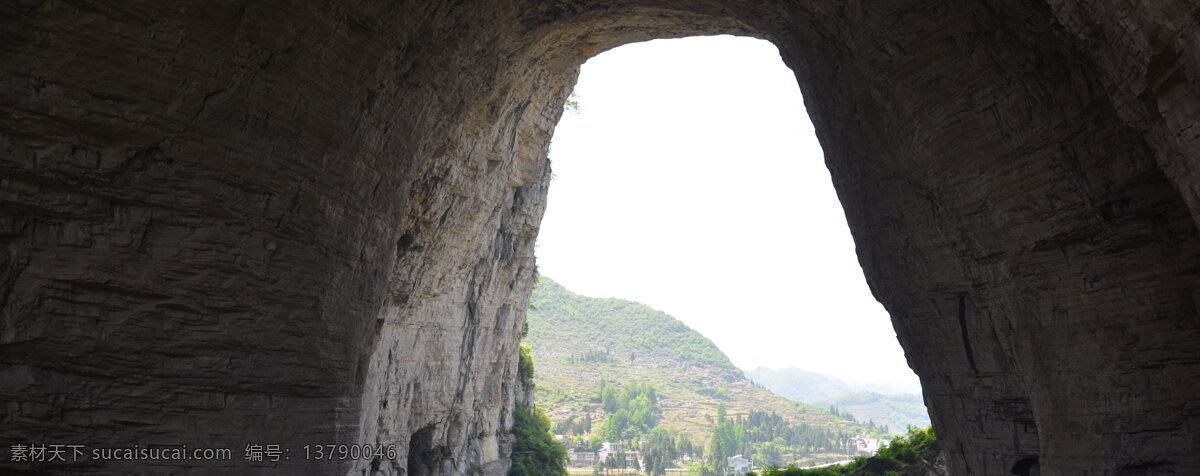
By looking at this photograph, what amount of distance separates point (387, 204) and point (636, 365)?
5383 inches

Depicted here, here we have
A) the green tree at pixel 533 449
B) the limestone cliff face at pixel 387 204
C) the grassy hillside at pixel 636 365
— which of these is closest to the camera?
the limestone cliff face at pixel 387 204

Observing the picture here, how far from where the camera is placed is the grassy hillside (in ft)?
395

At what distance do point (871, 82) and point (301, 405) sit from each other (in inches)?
Result: 273

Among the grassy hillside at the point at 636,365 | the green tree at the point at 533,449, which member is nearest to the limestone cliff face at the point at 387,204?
the green tree at the point at 533,449

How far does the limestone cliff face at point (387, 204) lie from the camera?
5855 millimetres

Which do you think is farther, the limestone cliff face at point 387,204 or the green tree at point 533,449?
the green tree at point 533,449

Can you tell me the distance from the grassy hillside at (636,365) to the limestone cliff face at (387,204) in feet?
334

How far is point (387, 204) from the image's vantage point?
8.70 m

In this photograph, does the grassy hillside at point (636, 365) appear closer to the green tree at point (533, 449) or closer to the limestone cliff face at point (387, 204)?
the green tree at point (533, 449)

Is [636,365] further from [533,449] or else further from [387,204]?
[387,204]

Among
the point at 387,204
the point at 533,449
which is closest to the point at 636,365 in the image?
the point at 533,449

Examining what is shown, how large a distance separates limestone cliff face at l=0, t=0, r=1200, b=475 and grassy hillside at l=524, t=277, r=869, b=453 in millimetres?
101658

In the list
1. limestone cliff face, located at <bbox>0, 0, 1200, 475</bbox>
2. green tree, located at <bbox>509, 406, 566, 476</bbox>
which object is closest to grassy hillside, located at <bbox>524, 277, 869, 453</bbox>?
green tree, located at <bbox>509, 406, 566, 476</bbox>

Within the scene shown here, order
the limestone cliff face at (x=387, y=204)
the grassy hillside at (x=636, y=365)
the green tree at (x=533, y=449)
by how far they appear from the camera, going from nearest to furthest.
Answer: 1. the limestone cliff face at (x=387, y=204)
2. the green tree at (x=533, y=449)
3. the grassy hillside at (x=636, y=365)
